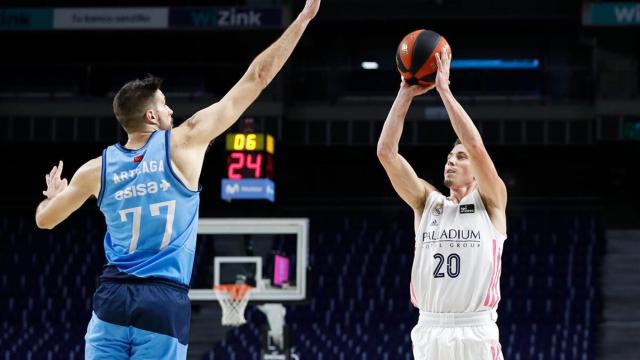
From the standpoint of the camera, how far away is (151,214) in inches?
158

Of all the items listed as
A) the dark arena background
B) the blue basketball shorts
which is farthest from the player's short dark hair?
the dark arena background

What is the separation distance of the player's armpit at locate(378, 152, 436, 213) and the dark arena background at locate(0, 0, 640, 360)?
39.3ft

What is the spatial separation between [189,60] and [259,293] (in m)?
9.51

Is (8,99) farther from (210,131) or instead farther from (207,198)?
(210,131)

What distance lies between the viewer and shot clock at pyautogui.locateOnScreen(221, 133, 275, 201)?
14930 mm

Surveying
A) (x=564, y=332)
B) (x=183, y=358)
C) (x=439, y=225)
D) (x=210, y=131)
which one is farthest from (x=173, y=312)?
(x=564, y=332)

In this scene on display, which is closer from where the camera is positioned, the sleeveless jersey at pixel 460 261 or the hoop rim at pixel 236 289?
the sleeveless jersey at pixel 460 261

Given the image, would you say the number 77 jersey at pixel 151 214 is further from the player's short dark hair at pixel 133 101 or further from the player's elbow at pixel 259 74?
the player's elbow at pixel 259 74

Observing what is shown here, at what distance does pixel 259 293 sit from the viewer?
1453 centimetres

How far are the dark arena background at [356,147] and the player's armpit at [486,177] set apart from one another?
12.2m

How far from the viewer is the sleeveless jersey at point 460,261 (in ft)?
17.0

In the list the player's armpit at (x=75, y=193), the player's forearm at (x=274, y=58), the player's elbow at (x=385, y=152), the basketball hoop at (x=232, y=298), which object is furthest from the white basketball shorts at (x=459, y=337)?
the basketball hoop at (x=232, y=298)

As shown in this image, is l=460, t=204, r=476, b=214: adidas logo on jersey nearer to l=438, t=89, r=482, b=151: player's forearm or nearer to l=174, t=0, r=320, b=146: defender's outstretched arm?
l=438, t=89, r=482, b=151: player's forearm

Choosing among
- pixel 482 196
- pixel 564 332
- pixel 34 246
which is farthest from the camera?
pixel 34 246
